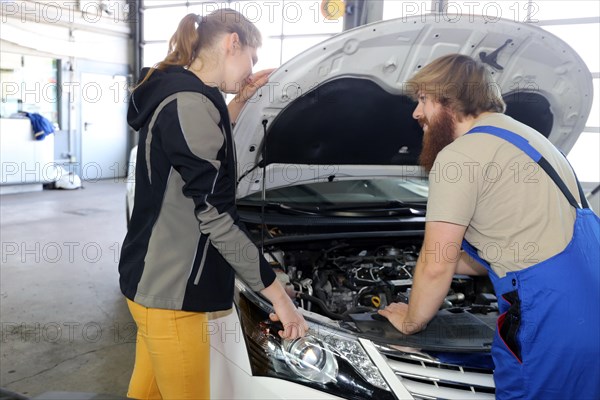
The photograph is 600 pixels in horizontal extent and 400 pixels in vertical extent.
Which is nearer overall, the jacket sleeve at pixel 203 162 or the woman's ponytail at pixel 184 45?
the jacket sleeve at pixel 203 162

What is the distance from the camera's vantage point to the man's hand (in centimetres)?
160

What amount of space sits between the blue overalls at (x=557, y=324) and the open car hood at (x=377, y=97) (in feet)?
2.34

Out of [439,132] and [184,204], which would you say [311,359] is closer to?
[184,204]

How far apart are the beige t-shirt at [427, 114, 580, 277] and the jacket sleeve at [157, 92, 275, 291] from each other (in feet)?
1.90

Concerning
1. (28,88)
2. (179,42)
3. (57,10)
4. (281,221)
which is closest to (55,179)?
(28,88)

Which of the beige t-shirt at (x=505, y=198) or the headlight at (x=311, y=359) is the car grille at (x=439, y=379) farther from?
the beige t-shirt at (x=505, y=198)

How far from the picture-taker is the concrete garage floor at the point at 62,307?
8.82 ft

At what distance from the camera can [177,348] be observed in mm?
1383

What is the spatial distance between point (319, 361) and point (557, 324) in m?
0.66

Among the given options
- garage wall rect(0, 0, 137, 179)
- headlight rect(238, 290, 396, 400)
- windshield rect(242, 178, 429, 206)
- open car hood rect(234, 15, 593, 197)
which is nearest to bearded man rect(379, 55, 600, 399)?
headlight rect(238, 290, 396, 400)

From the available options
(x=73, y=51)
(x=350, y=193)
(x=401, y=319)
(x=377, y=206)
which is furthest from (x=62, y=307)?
(x=73, y=51)

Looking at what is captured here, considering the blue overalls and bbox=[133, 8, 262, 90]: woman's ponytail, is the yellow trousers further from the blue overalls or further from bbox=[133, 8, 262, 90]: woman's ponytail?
the blue overalls

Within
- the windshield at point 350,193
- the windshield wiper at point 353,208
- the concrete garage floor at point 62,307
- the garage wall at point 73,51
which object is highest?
the garage wall at point 73,51

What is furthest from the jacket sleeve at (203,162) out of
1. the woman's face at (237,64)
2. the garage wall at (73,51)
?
the garage wall at (73,51)
